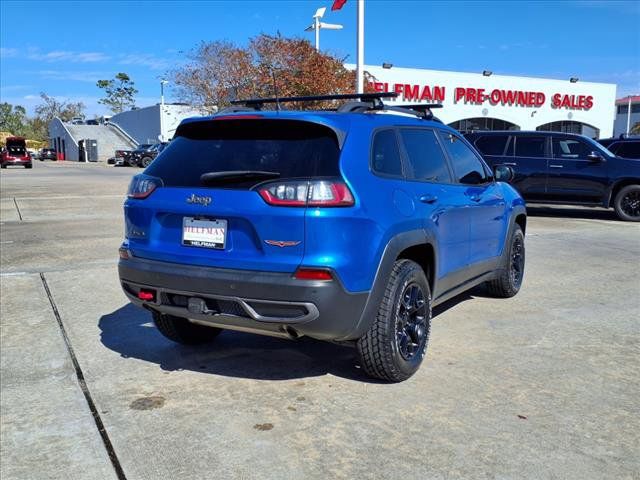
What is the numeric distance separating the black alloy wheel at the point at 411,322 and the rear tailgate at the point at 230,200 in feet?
3.17

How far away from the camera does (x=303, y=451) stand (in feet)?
10.4

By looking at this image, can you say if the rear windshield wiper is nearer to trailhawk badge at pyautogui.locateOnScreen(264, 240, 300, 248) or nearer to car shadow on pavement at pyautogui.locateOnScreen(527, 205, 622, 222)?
trailhawk badge at pyautogui.locateOnScreen(264, 240, 300, 248)

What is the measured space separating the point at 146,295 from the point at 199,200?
754 mm

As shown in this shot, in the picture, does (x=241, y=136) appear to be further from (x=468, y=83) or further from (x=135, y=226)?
(x=468, y=83)

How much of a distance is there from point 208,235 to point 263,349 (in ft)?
4.64

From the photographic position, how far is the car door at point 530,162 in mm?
13461

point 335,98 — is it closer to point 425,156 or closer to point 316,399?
point 425,156

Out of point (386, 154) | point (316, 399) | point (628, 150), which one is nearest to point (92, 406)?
point (316, 399)

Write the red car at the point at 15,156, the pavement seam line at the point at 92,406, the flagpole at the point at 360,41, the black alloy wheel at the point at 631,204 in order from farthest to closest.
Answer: the red car at the point at 15,156 < the flagpole at the point at 360,41 < the black alloy wheel at the point at 631,204 < the pavement seam line at the point at 92,406

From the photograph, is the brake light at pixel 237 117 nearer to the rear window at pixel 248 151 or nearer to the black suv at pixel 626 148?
the rear window at pixel 248 151

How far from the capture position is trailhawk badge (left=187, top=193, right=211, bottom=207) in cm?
365

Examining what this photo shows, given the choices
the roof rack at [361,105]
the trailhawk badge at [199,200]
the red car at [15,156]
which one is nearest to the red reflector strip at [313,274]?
the trailhawk badge at [199,200]

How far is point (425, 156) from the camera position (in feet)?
15.1

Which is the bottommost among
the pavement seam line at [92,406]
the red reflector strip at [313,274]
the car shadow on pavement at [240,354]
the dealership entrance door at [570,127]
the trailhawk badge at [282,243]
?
the pavement seam line at [92,406]
